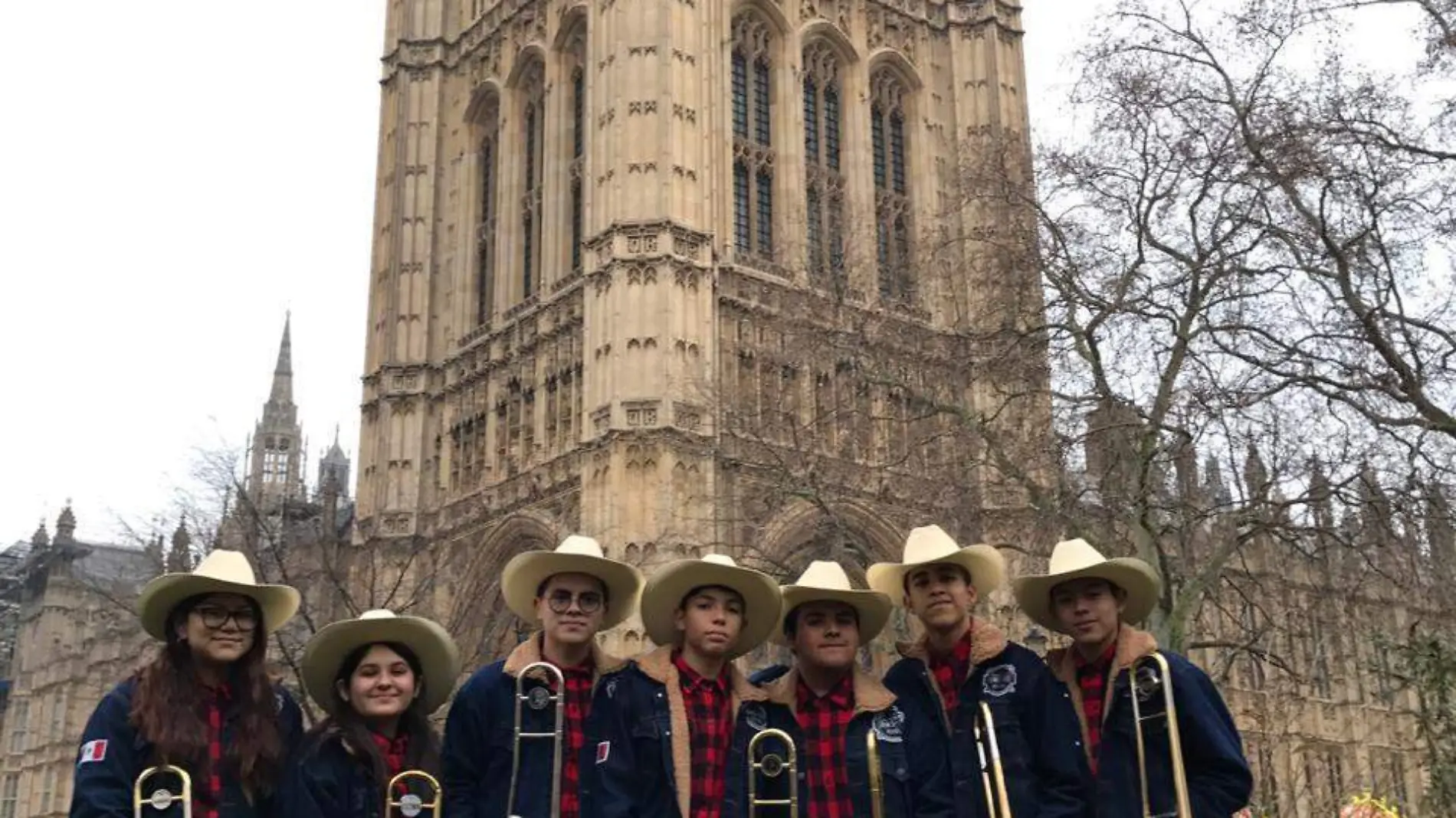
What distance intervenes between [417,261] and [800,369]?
1559 cm

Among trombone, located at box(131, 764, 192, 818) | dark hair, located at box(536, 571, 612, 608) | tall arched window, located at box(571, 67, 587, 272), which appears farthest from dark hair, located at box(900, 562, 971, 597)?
tall arched window, located at box(571, 67, 587, 272)

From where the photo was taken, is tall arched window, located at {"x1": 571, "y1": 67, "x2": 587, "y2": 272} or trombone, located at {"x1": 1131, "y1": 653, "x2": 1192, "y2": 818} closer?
trombone, located at {"x1": 1131, "y1": 653, "x2": 1192, "y2": 818}

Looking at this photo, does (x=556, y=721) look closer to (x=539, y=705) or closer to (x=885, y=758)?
(x=539, y=705)

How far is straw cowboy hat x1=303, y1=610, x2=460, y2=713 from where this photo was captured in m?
5.73

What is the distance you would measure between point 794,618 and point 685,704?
0.54m

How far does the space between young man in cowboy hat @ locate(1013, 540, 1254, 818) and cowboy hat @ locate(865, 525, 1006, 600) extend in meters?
0.23

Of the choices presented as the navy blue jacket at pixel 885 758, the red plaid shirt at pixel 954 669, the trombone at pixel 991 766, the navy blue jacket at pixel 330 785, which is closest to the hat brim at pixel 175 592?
the navy blue jacket at pixel 330 785

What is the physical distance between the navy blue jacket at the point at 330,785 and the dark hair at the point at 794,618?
147 centimetres

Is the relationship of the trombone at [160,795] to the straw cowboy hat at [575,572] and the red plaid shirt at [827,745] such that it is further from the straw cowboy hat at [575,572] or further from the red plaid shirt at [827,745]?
the red plaid shirt at [827,745]

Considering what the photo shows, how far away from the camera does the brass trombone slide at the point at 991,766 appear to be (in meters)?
5.48

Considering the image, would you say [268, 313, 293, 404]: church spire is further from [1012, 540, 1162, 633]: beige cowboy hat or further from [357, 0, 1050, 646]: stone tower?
[1012, 540, 1162, 633]: beige cowboy hat

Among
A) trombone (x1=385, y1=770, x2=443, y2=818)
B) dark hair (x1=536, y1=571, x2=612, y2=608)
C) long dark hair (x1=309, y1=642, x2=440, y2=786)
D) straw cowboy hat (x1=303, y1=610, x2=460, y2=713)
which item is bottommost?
trombone (x1=385, y1=770, x2=443, y2=818)

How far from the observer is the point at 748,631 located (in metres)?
6.12

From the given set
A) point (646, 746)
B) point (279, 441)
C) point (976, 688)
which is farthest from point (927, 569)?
point (279, 441)
